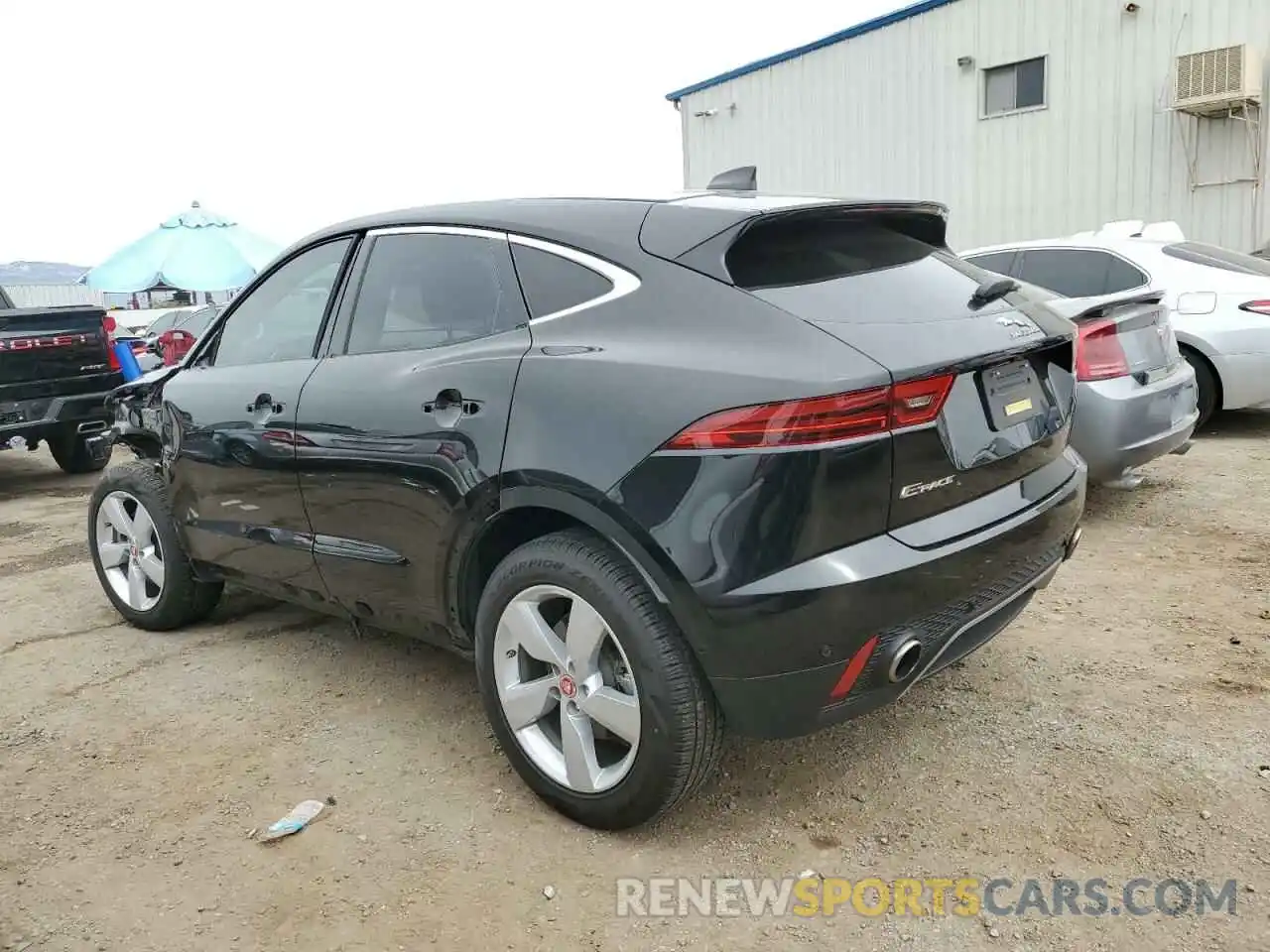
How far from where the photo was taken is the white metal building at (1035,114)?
40.5 ft

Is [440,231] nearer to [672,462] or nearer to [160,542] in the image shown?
[672,462]

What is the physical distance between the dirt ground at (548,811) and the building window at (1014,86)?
463 inches

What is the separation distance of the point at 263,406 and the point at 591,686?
67.6 inches

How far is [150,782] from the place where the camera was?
9.96 ft

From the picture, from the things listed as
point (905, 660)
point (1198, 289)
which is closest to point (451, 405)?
point (905, 660)

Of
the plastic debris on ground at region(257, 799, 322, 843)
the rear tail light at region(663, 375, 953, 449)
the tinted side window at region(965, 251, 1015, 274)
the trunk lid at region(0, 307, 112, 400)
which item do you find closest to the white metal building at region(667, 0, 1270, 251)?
the tinted side window at region(965, 251, 1015, 274)

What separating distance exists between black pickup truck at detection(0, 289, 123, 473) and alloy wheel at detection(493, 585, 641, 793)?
251 inches

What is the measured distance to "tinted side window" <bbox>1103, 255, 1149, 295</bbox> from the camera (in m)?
6.60

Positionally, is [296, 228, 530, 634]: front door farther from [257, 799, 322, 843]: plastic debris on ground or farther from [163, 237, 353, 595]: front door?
[257, 799, 322, 843]: plastic debris on ground

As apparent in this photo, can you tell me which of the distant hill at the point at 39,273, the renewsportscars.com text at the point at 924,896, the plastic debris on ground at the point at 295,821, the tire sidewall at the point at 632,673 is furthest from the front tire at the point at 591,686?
the distant hill at the point at 39,273

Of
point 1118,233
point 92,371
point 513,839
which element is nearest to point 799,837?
point 513,839

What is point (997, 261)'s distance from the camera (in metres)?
7.20

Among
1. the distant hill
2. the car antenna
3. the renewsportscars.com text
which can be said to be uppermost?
the distant hill

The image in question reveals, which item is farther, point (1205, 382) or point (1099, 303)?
point (1205, 382)
